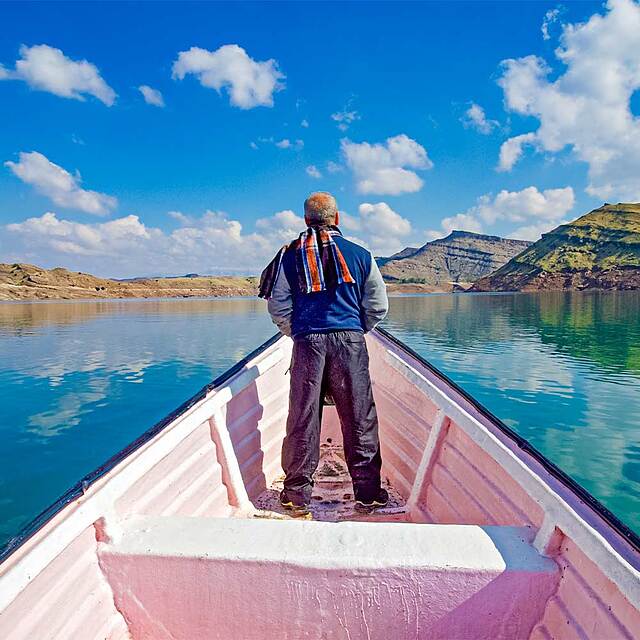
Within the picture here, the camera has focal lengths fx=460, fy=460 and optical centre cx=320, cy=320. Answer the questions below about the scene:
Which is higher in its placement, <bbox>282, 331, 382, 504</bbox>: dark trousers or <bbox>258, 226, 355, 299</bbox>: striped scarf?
<bbox>258, 226, 355, 299</bbox>: striped scarf

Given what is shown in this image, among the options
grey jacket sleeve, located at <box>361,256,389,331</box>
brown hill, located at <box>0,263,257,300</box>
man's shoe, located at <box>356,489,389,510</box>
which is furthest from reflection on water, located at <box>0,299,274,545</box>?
brown hill, located at <box>0,263,257,300</box>

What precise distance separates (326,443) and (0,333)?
1382 inches

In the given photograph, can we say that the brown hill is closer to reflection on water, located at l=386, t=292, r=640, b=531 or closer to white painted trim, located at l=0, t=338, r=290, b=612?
reflection on water, located at l=386, t=292, r=640, b=531

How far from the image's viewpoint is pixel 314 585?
7.06ft

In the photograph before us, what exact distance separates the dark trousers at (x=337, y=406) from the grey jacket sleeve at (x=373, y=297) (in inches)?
9.0

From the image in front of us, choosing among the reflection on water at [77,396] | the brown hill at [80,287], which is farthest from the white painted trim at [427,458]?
the brown hill at [80,287]

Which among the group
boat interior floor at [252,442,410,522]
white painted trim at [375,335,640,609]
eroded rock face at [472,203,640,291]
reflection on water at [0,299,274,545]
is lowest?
reflection on water at [0,299,274,545]

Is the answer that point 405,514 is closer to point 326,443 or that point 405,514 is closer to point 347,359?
point 347,359

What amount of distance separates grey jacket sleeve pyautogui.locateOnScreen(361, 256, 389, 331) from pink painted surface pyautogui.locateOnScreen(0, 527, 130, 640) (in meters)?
2.35

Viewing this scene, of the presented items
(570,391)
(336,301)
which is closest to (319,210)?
(336,301)

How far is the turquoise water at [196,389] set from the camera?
320 inches

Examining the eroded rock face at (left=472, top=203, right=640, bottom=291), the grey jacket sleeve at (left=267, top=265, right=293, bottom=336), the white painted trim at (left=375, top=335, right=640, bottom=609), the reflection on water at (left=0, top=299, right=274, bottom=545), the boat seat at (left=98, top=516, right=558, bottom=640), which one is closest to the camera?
the white painted trim at (left=375, top=335, right=640, bottom=609)

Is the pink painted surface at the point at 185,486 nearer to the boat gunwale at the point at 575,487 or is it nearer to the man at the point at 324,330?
the man at the point at 324,330

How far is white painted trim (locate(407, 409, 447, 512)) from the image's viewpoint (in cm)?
360
